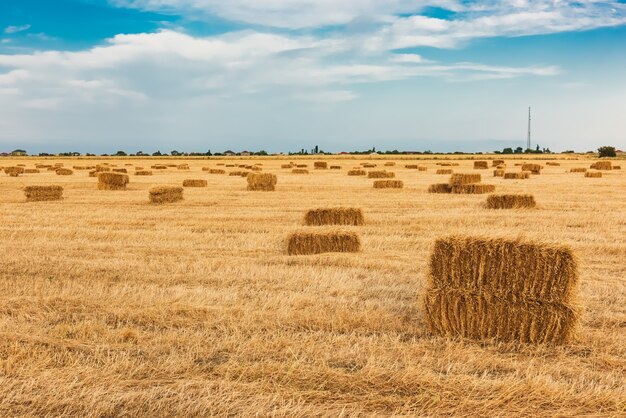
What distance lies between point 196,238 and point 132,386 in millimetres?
8273

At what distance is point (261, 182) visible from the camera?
26.2 m

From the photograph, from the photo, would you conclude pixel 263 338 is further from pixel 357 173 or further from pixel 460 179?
pixel 357 173

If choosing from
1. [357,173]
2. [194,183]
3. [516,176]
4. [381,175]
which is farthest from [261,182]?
[516,176]

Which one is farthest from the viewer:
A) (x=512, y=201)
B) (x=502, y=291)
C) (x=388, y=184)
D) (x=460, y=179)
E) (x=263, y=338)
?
(x=388, y=184)

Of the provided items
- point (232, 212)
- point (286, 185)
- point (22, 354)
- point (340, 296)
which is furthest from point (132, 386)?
point (286, 185)

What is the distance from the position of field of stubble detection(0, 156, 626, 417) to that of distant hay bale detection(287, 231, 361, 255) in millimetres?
425

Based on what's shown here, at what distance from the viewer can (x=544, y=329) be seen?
6867 mm

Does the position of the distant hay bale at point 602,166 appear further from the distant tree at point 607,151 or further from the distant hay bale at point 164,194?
the distant tree at point 607,151

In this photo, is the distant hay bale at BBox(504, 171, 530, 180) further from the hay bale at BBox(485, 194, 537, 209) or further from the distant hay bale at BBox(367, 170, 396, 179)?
the hay bale at BBox(485, 194, 537, 209)

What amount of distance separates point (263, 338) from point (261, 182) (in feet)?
64.3

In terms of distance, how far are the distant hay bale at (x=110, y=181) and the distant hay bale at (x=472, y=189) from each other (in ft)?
45.2

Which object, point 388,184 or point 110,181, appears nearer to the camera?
point 388,184

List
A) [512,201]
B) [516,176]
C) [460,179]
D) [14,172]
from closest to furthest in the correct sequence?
[512,201]
[460,179]
[516,176]
[14,172]

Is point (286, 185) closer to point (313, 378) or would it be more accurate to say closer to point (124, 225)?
point (124, 225)
